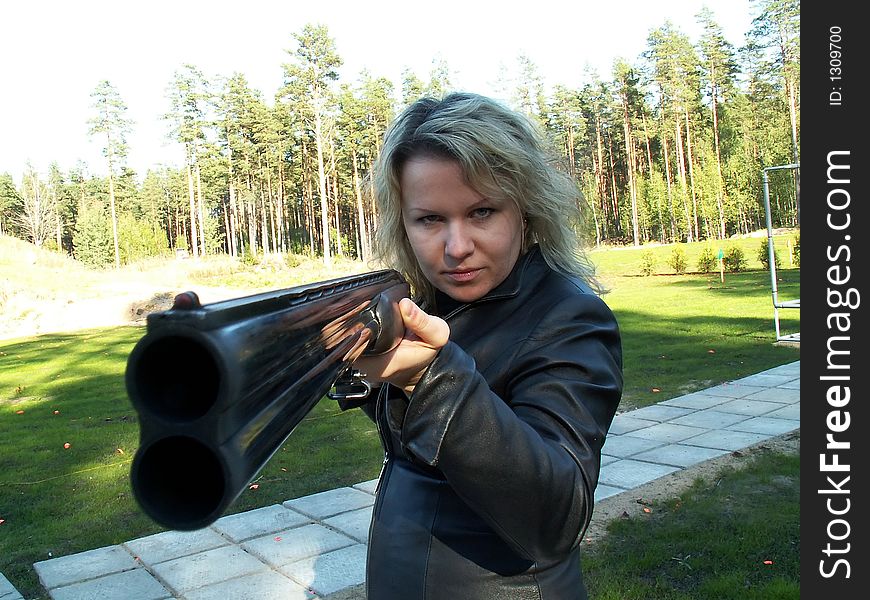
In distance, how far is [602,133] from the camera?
64625mm

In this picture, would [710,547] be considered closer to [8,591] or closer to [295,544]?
[295,544]

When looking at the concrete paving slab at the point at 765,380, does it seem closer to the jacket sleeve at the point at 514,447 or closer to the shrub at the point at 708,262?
the jacket sleeve at the point at 514,447

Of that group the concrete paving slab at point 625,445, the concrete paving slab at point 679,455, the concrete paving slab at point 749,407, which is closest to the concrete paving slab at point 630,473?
the concrete paving slab at point 679,455

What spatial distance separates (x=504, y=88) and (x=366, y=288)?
56.1 m

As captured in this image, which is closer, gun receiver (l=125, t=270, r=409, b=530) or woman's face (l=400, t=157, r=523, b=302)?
gun receiver (l=125, t=270, r=409, b=530)

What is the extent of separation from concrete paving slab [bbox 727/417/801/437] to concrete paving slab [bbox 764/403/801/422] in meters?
0.13

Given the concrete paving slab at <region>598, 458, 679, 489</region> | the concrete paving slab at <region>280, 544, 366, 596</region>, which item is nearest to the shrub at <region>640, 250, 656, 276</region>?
the concrete paving slab at <region>598, 458, 679, 489</region>

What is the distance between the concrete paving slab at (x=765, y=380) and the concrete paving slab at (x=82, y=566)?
25.7 ft

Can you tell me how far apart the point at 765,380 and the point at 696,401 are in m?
1.55

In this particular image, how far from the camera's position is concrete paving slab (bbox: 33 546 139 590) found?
4.76 metres

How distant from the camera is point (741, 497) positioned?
226 inches

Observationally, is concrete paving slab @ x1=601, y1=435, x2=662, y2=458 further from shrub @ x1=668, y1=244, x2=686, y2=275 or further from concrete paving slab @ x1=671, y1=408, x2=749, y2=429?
shrub @ x1=668, y1=244, x2=686, y2=275

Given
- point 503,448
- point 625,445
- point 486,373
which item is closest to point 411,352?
point 503,448
